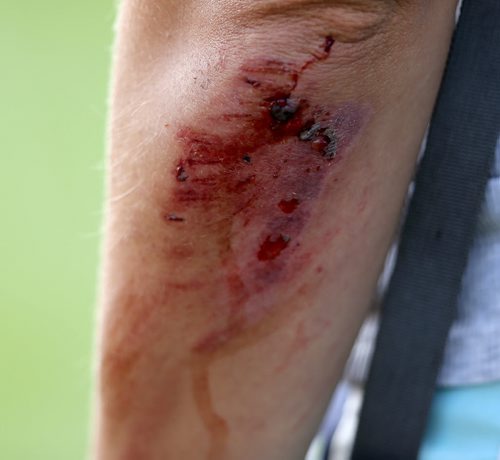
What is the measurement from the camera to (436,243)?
81 centimetres

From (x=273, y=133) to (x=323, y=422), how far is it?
0.41 metres

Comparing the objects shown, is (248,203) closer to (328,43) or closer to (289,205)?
(289,205)

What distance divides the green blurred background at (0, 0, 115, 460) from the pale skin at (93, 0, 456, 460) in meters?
2.15

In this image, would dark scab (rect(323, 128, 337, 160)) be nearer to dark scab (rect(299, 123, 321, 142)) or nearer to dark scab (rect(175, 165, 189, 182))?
dark scab (rect(299, 123, 321, 142))

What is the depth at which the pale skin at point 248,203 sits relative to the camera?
2.21ft

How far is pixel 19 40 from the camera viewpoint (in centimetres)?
456

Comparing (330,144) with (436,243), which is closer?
(330,144)

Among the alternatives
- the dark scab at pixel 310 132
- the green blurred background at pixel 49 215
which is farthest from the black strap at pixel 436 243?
the green blurred background at pixel 49 215

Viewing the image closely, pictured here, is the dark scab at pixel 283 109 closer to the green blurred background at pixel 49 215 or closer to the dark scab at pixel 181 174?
the dark scab at pixel 181 174

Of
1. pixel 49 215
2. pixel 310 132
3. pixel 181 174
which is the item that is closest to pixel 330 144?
pixel 310 132

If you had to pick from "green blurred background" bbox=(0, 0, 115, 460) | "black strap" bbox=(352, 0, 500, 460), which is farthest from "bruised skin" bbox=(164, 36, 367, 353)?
"green blurred background" bbox=(0, 0, 115, 460)

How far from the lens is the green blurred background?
3.13 metres

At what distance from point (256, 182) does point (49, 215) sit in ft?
10.5

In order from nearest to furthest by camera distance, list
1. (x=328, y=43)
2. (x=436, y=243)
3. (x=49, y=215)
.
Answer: (x=328, y=43)
(x=436, y=243)
(x=49, y=215)
